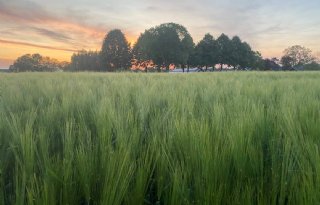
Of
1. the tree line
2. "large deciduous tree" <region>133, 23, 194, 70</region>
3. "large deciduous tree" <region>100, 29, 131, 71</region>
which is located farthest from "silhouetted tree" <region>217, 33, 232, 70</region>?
"large deciduous tree" <region>100, 29, 131, 71</region>

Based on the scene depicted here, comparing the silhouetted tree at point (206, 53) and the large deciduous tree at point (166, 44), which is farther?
the silhouetted tree at point (206, 53)

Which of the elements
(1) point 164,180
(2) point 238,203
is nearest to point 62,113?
(1) point 164,180

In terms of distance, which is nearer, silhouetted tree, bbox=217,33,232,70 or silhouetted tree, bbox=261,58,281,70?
silhouetted tree, bbox=217,33,232,70

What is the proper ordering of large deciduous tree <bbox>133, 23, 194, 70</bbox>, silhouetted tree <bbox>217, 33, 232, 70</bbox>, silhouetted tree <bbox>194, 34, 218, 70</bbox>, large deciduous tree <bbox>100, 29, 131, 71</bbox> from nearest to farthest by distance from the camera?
1. large deciduous tree <bbox>133, 23, 194, 70</bbox>
2. silhouetted tree <bbox>194, 34, 218, 70</bbox>
3. large deciduous tree <bbox>100, 29, 131, 71</bbox>
4. silhouetted tree <bbox>217, 33, 232, 70</bbox>

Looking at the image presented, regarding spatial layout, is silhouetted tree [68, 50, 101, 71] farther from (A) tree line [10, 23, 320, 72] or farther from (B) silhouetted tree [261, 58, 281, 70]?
(B) silhouetted tree [261, 58, 281, 70]

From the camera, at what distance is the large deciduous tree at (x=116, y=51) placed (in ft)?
170

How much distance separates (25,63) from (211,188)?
186 ft

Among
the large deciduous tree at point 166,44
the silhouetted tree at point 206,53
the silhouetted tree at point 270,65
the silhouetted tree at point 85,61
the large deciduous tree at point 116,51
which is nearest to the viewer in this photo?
the large deciduous tree at point 166,44

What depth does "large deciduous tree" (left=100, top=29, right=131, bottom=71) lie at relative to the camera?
51766 millimetres

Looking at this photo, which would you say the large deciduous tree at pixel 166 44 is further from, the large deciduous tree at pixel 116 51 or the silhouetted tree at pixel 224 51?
the silhouetted tree at pixel 224 51

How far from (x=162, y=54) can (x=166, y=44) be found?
63.3 inches

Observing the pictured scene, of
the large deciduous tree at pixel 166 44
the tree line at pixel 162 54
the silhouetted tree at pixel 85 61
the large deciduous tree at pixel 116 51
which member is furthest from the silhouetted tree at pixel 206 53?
the silhouetted tree at pixel 85 61

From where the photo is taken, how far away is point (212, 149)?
30.8 inches

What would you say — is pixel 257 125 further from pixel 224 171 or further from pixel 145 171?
pixel 145 171
